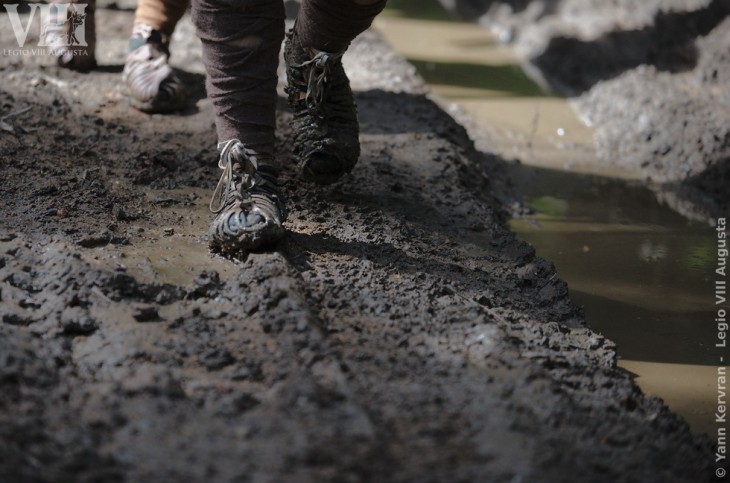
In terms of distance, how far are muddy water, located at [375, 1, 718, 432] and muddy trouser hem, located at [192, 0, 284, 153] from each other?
1.16m

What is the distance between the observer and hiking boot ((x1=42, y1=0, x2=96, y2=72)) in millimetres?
3945

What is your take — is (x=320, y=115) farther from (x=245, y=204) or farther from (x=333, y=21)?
(x=245, y=204)

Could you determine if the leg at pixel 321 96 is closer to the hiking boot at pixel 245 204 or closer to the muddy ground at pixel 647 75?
the hiking boot at pixel 245 204

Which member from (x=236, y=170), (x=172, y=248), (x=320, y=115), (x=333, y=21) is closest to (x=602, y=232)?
(x=320, y=115)

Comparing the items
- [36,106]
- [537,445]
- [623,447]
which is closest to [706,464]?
[623,447]

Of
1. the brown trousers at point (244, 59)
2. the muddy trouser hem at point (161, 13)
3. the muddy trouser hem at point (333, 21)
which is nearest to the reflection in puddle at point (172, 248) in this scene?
the brown trousers at point (244, 59)

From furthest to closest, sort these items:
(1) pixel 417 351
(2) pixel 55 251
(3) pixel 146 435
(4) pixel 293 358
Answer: (2) pixel 55 251 → (1) pixel 417 351 → (4) pixel 293 358 → (3) pixel 146 435

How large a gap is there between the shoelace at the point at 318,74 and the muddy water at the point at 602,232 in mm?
997

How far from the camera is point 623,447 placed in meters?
1.86

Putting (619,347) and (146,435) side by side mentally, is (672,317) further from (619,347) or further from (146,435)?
(146,435)

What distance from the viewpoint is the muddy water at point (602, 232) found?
2.64 meters

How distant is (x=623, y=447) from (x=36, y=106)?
103 inches

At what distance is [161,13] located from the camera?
3.78 m

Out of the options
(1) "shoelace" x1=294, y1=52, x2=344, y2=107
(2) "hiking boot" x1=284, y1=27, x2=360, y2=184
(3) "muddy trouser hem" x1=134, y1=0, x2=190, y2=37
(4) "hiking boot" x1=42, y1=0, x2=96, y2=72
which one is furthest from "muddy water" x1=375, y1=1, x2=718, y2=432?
(4) "hiking boot" x1=42, y1=0, x2=96, y2=72
